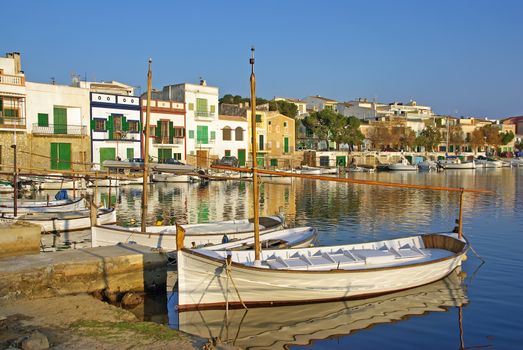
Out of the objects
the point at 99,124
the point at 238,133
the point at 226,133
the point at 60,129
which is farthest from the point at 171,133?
the point at 60,129

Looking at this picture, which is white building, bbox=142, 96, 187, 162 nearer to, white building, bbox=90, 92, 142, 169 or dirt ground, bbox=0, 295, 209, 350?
white building, bbox=90, 92, 142, 169

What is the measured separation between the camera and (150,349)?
26.4 feet

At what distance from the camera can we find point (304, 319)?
1227 cm

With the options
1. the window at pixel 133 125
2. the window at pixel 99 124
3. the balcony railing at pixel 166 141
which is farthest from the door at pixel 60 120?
the balcony railing at pixel 166 141

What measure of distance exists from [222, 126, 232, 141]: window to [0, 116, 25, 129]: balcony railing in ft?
82.0

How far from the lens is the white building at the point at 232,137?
62750mm

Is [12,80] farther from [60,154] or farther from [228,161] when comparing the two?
[228,161]

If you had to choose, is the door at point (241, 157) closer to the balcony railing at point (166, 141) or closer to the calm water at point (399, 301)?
the balcony railing at point (166, 141)

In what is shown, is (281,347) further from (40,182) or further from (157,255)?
(40,182)

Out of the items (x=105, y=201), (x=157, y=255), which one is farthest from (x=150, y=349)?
(x=105, y=201)

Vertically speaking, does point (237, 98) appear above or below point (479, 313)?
above

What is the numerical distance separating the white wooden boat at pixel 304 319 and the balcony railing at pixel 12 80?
38.5 metres

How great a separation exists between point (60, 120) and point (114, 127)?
5.49m

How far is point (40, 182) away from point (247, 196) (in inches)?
682
